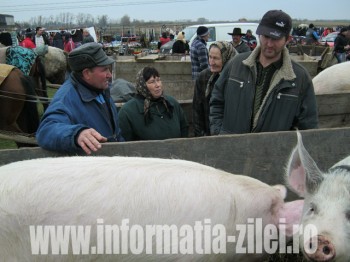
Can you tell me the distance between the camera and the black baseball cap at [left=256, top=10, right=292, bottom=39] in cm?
310

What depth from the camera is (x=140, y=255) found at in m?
2.06

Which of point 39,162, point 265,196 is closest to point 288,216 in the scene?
point 265,196

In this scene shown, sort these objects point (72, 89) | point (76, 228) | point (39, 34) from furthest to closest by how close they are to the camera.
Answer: point (39, 34) → point (72, 89) → point (76, 228)

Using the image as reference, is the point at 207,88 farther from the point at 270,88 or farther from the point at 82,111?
the point at 82,111

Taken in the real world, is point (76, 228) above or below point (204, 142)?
below

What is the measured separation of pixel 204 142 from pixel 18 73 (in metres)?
4.95

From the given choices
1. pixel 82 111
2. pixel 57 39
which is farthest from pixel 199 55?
pixel 57 39

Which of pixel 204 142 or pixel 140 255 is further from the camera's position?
pixel 204 142

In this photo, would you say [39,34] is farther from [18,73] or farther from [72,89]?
[72,89]

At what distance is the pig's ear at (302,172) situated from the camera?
228 centimetres

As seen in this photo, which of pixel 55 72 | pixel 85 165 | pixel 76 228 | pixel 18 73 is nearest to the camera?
pixel 76 228

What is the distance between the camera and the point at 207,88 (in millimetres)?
4363

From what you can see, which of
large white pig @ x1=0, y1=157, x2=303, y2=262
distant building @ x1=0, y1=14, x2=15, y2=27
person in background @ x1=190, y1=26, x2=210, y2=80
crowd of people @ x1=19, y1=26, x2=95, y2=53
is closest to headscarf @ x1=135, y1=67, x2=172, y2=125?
large white pig @ x1=0, y1=157, x2=303, y2=262

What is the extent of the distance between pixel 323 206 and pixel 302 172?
308 mm
